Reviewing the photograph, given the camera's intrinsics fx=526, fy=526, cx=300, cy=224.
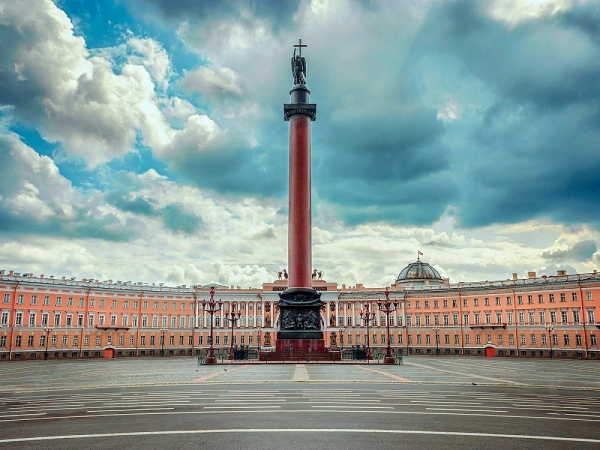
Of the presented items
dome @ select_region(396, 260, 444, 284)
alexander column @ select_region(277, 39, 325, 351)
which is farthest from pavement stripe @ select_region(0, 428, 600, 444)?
dome @ select_region(396, 260, 444, 284)

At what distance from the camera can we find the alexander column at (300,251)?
61469 mm

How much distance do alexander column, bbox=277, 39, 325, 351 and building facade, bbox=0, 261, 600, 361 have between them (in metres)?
26.6

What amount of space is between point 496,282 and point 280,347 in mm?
60421

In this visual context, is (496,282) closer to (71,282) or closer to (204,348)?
(204,348)

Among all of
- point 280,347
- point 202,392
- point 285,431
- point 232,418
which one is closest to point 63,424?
point 232,418

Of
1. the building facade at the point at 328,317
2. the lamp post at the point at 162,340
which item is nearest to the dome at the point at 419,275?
the building facade at the point at 328,317

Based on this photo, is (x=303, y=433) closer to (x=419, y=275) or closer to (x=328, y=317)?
(x=328, y=317)

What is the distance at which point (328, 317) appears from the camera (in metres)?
129

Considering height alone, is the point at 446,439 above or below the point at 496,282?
below

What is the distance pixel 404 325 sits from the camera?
11919cm

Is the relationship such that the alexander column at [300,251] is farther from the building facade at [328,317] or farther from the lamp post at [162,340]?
the lamp post at [162,340]

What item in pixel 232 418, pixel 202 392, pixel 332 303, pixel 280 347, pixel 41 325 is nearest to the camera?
pixel 232 418

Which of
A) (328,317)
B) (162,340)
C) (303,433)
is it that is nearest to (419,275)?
(328,317)

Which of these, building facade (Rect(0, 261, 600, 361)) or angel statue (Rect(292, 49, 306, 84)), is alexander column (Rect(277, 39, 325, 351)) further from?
building facade (Rect(0, 261, 600, 361))
